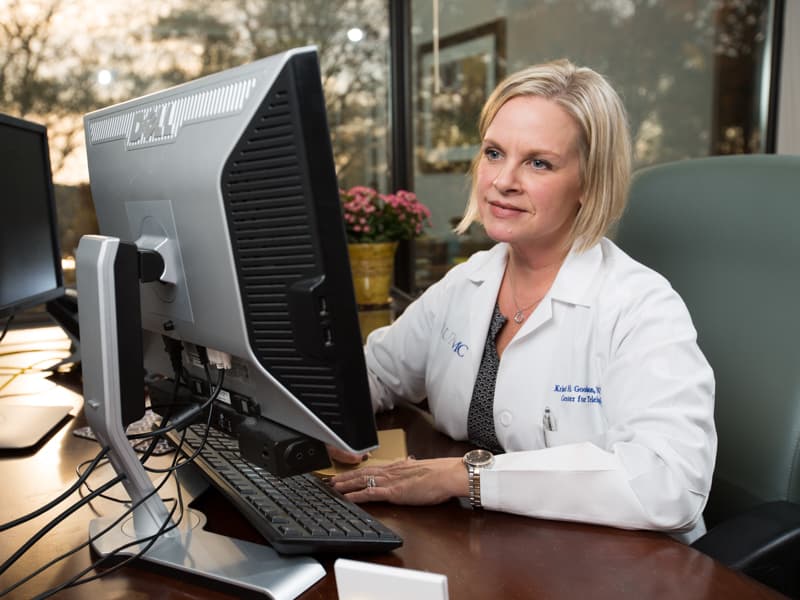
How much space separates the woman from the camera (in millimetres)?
979

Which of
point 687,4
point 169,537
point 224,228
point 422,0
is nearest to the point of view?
point 224,228

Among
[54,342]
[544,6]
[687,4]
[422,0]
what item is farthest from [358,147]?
[687,4]

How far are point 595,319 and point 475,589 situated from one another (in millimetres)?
564

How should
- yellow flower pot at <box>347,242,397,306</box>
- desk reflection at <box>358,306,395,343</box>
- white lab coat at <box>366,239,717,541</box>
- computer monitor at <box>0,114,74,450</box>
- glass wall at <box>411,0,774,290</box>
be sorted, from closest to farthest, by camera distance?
1. white lab coat at <box>366,239,717,541</box>
2. computer monitor at <box>0,114,74,450</box>
3. desk reflection at <box>358,306,395,343</box>
4. yellow flower pot at <box>347,242,397,306</box>
5. glass wall at <box>411,0,774,290</box>

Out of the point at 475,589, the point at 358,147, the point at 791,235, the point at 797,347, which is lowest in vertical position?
the point at 475,589

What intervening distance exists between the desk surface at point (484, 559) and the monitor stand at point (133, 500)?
0.02 metres

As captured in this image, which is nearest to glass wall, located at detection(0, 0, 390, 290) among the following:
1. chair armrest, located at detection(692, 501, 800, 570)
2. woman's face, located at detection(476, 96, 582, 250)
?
woman's face, located at detection(476, 96, 582, 250)

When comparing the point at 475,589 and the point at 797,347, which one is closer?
the point at 475,589

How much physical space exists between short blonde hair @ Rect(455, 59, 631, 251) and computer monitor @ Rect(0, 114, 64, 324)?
0.88 metres

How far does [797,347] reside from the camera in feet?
4.02

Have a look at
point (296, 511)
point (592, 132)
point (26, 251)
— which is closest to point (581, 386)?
point (592, 132)

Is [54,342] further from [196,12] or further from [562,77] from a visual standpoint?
[562,77]

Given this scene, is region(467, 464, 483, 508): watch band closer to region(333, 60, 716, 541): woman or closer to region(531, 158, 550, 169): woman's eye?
region(333, 60, 716, 541): woman

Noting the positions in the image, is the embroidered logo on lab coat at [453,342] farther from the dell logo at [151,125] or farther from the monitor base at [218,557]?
the dell logo at [151,125]
